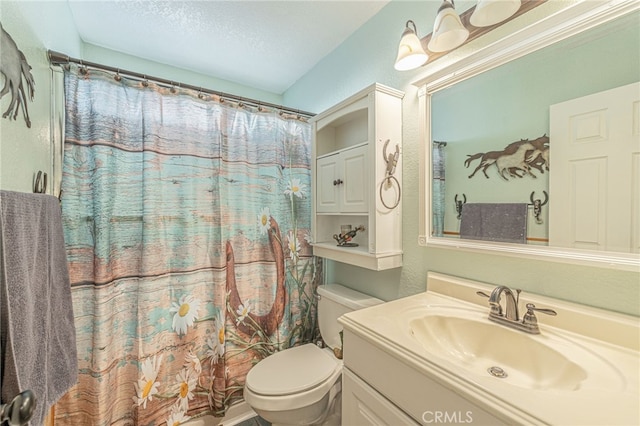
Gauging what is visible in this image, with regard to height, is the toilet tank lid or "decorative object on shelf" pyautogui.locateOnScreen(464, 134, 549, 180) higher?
"decorative object on shelf" pyautogui.locateOnScreen(464, 134, 549, 180)

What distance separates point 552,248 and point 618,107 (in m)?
0.43

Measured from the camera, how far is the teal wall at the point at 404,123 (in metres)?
0.74

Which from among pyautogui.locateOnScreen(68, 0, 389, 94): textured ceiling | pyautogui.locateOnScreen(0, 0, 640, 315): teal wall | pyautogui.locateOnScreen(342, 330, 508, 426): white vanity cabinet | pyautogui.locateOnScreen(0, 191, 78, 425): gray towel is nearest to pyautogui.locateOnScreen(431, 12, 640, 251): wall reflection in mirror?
pyautogui.locateOnScreen(0, 0, 640, 315): teal wall

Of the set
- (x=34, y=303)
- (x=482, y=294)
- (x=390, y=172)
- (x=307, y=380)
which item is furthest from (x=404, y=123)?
(x=34, y=303)

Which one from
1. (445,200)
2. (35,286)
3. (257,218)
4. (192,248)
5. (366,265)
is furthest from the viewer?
(257,218)

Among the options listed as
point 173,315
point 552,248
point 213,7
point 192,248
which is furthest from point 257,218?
point 552,248

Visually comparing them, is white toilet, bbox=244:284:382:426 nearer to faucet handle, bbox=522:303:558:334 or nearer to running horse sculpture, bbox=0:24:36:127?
faucet handle, bbox=522:303:558:334

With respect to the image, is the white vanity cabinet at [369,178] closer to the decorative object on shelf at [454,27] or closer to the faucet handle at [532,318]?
the decorative object on shelf at [454,27]

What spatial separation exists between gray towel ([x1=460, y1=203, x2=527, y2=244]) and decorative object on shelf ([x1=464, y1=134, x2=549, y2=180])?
115mm

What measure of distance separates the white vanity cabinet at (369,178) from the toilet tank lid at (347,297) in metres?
0.22

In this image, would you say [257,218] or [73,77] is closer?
[73,77]

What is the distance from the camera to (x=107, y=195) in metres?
1.20

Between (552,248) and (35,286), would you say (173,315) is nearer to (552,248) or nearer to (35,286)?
(35,286)

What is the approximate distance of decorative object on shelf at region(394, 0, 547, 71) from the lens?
0.86 meters
